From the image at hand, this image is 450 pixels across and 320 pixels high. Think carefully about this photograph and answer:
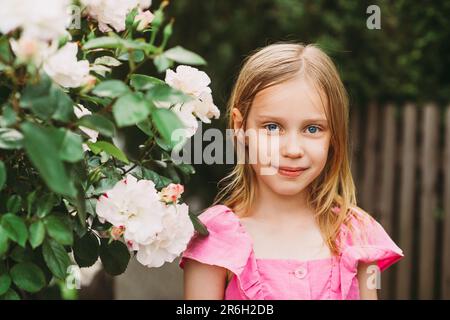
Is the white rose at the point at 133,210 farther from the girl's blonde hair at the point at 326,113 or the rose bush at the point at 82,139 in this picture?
the girl's blonde hair at the point at 326,113

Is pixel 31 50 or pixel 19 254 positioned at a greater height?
pixel 31 50

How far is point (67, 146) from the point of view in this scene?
4.27 ft

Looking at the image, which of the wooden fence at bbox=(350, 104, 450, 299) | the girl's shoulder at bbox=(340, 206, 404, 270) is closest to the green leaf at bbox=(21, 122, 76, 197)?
the girl's shoulder at bbox=(340, 206, 404, 270)

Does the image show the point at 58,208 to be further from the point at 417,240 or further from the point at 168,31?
the point at 417,240

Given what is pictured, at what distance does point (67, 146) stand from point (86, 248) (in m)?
0.52

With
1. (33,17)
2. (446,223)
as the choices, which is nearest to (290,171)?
(33,17)

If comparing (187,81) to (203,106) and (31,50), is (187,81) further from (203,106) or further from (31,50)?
(31,50)

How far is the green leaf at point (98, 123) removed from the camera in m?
1.40

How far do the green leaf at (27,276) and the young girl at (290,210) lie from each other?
18.8 inches

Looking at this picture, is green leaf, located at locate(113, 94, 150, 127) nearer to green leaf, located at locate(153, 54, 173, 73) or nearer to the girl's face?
green leaf, located at locate(153, 54, 173, 73)

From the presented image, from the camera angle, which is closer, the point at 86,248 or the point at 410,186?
the point at 86,248
